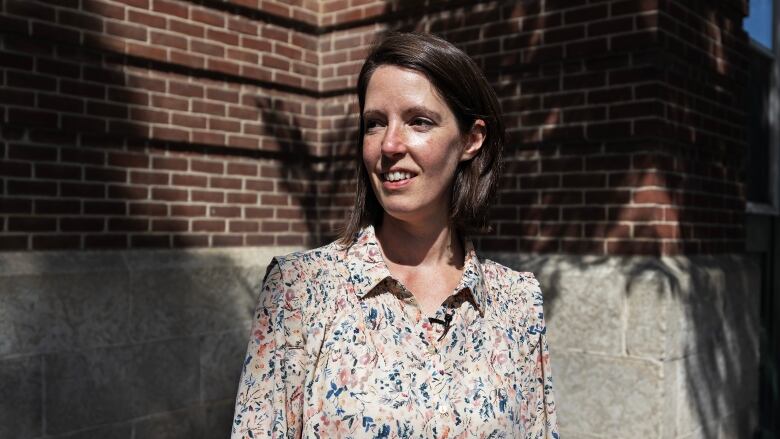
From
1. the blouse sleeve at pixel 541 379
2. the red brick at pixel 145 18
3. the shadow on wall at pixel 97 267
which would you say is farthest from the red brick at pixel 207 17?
the blouse sleeve at pixel 541 379

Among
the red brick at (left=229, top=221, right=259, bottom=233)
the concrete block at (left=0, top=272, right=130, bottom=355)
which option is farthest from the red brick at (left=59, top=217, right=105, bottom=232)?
the red brick at (left=229, top=221, right=259, bottom=233)

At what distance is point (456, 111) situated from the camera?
2088 mm

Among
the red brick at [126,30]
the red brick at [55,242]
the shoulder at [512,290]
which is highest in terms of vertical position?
the red brick at [126,30]

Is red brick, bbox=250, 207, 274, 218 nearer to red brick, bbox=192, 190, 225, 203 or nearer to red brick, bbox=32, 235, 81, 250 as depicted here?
red brick, bbox=192, 190, 225, 203

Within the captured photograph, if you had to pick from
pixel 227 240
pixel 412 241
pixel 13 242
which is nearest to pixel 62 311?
pixel 13 242

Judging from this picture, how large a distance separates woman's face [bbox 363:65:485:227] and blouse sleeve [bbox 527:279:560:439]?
467 mm

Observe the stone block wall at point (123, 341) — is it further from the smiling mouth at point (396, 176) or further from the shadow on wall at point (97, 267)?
the smiling mouth at point (396, 176)

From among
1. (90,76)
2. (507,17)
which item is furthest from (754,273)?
(90,76)

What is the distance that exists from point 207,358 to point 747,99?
4.26 m

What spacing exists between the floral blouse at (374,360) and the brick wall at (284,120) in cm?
256

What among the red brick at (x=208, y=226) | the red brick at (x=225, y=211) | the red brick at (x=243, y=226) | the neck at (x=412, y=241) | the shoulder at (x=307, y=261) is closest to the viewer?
the shoulder at (x=307, y=261)

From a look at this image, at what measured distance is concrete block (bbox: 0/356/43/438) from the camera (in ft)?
12.7

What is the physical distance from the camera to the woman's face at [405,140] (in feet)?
6.53

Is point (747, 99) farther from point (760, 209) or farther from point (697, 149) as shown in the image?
point (697, 149)
